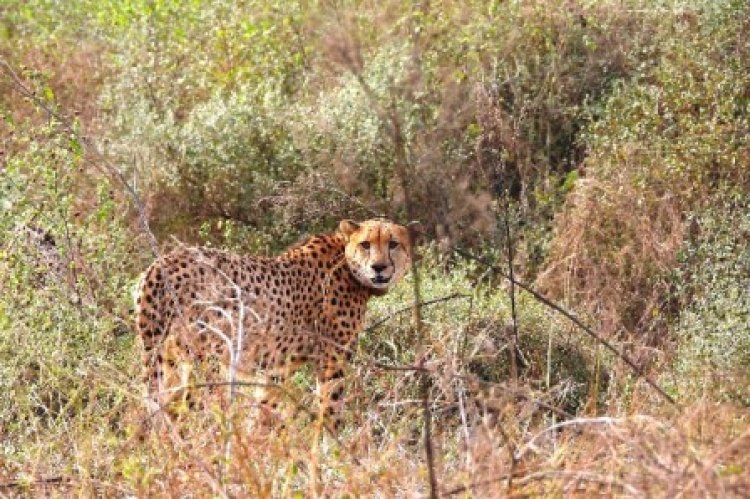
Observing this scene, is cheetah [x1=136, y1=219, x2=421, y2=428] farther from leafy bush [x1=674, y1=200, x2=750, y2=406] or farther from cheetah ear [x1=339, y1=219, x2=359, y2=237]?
leafy bush [x1=674, y1=200, x2=750, y2=406]

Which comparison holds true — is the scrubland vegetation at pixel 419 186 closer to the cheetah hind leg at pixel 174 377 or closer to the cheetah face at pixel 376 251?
the cheetah hind leg at pixel 174 377

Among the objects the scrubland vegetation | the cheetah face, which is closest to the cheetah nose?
the cheetah face

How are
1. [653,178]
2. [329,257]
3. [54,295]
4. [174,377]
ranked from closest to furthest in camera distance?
[174,377] < [54,295] < [329,257] < [653,178]

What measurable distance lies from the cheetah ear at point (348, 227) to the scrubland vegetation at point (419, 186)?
0.40 metres

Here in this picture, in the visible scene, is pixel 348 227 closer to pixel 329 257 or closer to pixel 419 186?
pixel 329 257

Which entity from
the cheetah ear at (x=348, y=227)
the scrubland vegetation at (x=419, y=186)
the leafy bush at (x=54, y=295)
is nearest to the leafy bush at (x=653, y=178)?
the scrubland vegetation at (x=419, y=186)

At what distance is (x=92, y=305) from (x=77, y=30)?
4.95m

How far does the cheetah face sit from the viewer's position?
6734 millimetres

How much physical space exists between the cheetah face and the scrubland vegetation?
218 mm

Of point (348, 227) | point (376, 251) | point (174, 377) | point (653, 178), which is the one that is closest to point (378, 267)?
point (376, 251)

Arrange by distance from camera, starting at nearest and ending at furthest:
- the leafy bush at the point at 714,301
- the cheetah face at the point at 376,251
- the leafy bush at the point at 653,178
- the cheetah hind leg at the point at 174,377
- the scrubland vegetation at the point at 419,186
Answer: the cheetah hind leg at the point at 174,377 < the scrubland vegetation at the point at 419,186 < the leafy bush at the point at 714,301 < the cheetah face at the point at 376,251 < the leafy bush at the point at 653,178

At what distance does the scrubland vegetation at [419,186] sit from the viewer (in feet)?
19.0

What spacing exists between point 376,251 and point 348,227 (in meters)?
0.17

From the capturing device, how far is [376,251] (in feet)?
22.1
